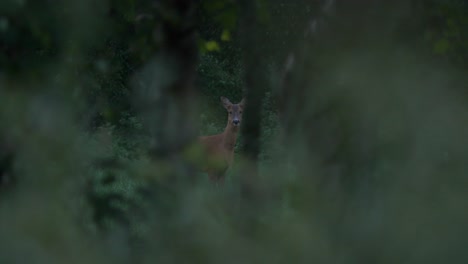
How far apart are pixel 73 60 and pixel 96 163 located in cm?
54

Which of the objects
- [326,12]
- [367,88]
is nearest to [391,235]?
[367,88]

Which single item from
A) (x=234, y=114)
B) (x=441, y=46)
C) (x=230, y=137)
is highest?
(x=234, y=114)

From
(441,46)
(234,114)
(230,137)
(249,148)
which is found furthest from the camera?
(234,114)

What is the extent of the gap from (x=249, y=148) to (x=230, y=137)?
32.8 ft

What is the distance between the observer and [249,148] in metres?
5.31

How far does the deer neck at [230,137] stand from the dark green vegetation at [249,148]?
8.80 meters

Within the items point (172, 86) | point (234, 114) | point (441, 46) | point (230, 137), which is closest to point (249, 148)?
point (172, 86)

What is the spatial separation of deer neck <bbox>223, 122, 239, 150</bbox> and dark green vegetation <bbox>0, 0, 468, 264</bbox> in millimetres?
8801

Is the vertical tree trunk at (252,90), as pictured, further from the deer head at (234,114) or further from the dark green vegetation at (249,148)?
the deer head at (234,114)

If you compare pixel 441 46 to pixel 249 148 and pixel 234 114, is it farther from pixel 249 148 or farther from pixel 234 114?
pixel 234 114

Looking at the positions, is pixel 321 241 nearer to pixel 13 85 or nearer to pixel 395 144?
pixel 395 144

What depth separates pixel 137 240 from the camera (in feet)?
14.1

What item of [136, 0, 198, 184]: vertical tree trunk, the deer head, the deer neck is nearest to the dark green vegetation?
[136, 0, 198, 184]: vertical tree trunk

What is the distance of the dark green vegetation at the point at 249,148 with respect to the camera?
4.18 metres
